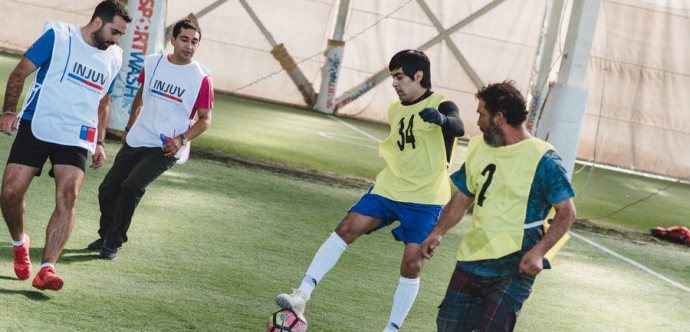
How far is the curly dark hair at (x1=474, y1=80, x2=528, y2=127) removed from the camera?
619cm

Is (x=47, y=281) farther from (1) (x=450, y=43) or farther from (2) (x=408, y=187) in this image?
(1) (x=450, y=43)

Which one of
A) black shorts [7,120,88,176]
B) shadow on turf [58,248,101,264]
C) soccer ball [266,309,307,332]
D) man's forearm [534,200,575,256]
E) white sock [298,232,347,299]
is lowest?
shadow on turf [58,248,101,264]

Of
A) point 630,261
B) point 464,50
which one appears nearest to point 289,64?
point 464,50

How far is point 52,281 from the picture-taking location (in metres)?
7.23

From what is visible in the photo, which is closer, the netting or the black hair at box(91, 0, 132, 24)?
the black hair at box(91, 0, 132, 24)

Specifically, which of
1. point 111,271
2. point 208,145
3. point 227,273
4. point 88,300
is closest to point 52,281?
point 88,300

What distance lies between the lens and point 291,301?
290 inches

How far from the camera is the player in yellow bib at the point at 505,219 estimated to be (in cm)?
606

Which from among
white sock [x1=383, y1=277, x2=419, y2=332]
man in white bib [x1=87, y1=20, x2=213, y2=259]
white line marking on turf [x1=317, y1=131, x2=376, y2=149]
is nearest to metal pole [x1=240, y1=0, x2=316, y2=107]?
white line marking on turf [x1=317, y1=131, x2=376, y2=149]

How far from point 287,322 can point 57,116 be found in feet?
6.69

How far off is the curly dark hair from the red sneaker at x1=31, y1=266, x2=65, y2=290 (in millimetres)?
2919

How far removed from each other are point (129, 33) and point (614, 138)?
51.6ft

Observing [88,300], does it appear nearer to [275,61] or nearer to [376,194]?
[376,194]

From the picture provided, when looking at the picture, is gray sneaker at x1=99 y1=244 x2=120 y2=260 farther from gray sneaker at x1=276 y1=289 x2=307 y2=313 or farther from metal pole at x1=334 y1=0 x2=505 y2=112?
metal pole at x1=334 y1=0 x2=505 y2=112
